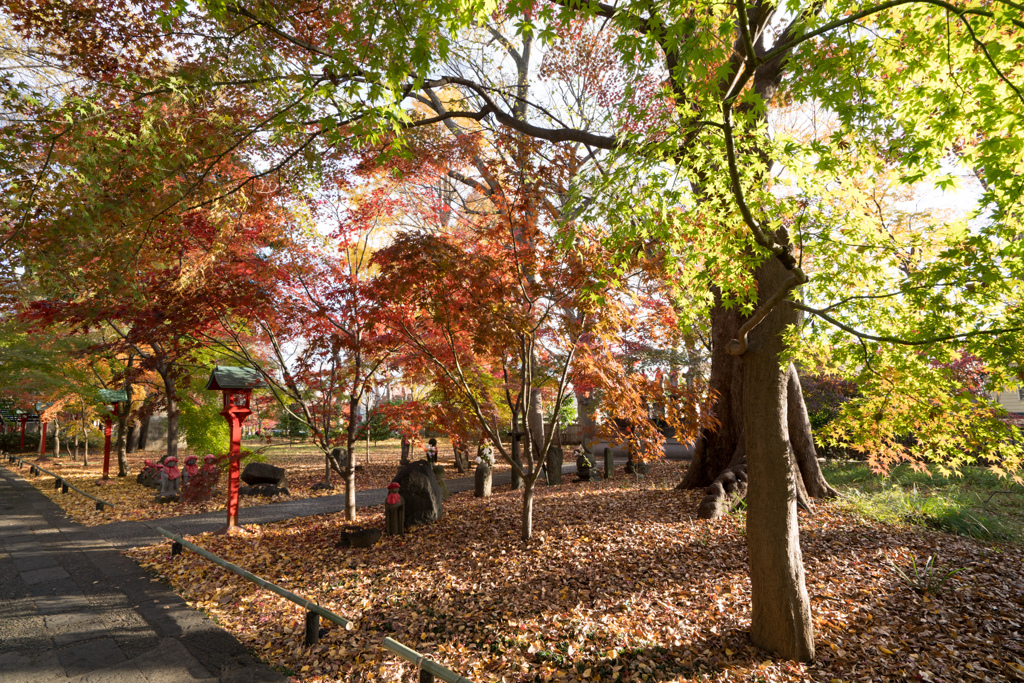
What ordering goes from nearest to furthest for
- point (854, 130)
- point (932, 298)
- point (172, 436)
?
point (932, 298), point (854, 130), point (172, 436)

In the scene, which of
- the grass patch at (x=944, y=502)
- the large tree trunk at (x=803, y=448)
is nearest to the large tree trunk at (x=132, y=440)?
the large tree trunk at (x=803, y=448)

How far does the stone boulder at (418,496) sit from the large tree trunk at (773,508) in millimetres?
5482

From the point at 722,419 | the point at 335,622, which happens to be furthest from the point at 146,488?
the point at 722,419

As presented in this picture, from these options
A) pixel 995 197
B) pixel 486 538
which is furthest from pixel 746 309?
pixel 486 538

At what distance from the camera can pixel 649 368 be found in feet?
61.6

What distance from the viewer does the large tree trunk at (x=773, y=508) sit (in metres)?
4.32

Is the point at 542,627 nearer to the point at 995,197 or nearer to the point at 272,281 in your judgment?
the point at 995,197

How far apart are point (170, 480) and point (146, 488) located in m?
2.54

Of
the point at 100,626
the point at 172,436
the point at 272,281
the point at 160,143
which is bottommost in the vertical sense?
the point at 100,626

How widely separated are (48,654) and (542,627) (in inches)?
190

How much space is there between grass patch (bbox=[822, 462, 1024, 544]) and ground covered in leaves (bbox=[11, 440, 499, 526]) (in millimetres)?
10042

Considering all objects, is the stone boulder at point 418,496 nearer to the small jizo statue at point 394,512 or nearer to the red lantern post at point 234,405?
the small jizo statue at point 394,512

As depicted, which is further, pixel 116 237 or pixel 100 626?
pixel 116 237

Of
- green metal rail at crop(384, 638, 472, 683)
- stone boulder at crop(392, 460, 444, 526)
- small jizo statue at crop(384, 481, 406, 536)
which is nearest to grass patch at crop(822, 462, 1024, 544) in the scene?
stone boulder at crop(392, 460, 444, 526)
